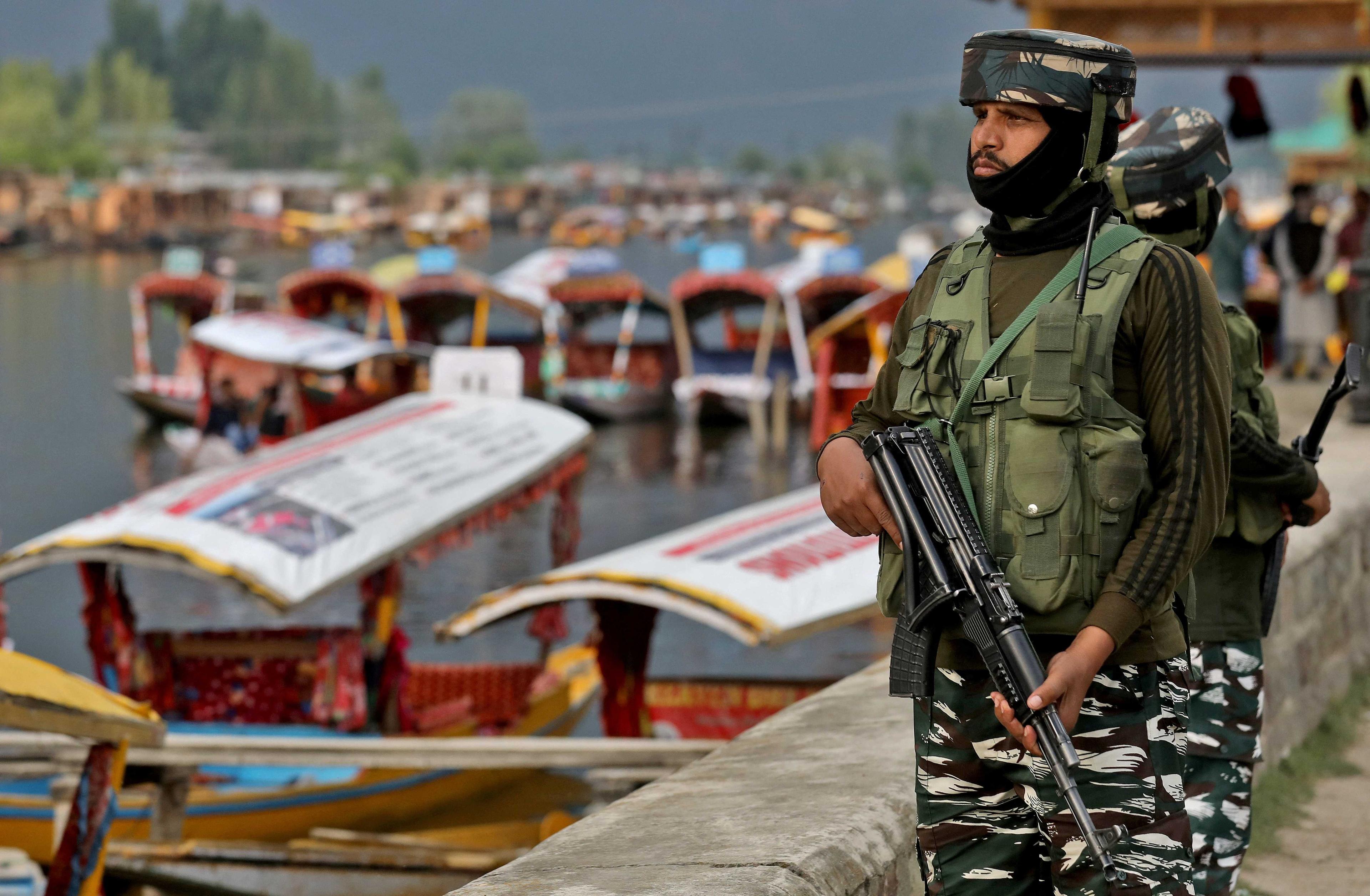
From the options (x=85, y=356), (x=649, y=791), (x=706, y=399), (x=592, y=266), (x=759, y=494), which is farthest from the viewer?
(x=85, y=356)

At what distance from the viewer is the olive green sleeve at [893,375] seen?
291 cm

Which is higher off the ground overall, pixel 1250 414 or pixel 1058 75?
pixel 1058 75

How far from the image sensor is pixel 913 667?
2.75 meters

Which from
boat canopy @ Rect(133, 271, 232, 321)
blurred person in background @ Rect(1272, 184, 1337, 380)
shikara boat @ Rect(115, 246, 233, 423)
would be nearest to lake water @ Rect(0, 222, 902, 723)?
shikara boat @ Rect(115, 246, 233, 423)

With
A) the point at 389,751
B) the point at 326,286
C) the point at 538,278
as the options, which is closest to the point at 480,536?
the point at 326,286

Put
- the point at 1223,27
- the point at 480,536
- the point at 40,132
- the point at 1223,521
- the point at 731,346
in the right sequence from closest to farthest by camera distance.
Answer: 1. the point at 1223,521
2. the point at 1223,27
3. the point at 480,536
4. the point at 731,346
5. the point at 40,132

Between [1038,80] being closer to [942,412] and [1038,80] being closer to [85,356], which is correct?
[942,412]

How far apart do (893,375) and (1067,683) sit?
25.3 inches

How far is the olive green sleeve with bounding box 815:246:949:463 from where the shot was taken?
291cm

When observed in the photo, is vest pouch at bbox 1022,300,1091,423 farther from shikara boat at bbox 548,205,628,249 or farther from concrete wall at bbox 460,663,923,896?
shikara boat at bbox 548,205,628,249

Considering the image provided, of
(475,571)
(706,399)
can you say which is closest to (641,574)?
(475,571)

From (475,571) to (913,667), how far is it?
1795 centimetres

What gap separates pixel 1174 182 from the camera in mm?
3871

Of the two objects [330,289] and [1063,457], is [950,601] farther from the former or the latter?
[330,289]
